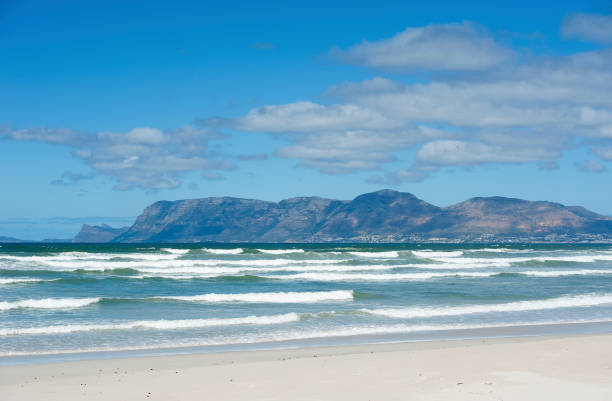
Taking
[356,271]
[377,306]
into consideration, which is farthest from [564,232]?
[377,306]

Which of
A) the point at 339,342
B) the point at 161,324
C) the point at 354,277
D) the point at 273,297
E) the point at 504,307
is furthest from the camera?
the point at 354,277

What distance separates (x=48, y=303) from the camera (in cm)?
1841

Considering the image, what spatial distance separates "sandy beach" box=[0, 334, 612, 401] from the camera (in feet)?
27.0

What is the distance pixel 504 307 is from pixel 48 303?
1481cm

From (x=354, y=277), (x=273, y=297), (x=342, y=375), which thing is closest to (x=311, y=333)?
(x=342, y=375)

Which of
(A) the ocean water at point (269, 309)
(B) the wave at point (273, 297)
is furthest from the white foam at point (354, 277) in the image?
(B) the wave at point (273, 297)

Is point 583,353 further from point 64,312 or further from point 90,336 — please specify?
point 64,312

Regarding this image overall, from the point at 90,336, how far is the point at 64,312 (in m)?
4.20

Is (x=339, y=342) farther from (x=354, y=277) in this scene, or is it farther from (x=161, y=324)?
(x=354, y=277)

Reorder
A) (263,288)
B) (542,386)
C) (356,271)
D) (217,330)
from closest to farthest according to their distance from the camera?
(542,386), (217,330), (263,288), (356,271)

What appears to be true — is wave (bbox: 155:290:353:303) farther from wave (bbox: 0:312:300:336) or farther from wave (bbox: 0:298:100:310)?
wave (bbox: 0:312:300:336)

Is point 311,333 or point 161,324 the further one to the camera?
point 161,324

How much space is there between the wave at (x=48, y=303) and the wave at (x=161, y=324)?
12.4 feet

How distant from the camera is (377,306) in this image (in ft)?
62.5
